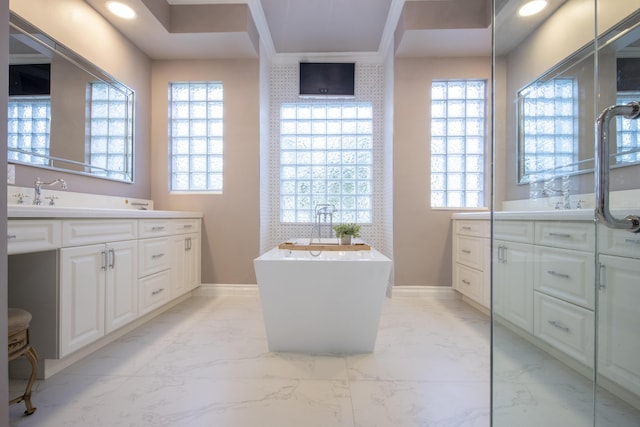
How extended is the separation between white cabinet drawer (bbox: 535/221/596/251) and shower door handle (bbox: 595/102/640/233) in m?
0.14

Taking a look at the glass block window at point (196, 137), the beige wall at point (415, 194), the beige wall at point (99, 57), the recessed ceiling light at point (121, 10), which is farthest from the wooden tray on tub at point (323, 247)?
the recessed ceiling light at point (121, 10)

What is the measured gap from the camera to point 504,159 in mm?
1324

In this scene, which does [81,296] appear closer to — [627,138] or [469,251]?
[627,138]

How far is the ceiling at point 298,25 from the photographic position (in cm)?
313

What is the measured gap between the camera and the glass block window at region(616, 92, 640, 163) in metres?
1.15

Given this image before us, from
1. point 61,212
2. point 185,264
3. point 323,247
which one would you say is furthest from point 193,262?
point 61,212

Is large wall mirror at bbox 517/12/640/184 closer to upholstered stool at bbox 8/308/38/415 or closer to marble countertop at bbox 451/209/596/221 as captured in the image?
marble countertop at bbox 451/209/596/221

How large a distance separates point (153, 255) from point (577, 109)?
282 cm

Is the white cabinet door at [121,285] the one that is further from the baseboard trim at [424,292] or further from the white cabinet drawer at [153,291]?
the baseboard trim at [424,292]

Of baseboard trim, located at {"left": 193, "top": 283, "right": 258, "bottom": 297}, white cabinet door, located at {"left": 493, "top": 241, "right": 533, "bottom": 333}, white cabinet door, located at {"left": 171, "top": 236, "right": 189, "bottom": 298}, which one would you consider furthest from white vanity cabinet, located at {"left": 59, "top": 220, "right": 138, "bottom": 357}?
white cabinet door, located at {"left": 493, "top": 241, "right": 533, "bottom": 333}

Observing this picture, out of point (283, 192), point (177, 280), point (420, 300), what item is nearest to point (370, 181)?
point (283, 192)

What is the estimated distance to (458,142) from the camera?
149 inches

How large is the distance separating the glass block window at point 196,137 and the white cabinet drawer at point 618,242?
344 centimetres

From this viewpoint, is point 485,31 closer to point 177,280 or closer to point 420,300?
point 420,300
